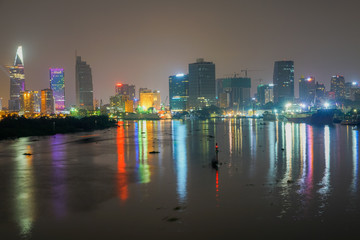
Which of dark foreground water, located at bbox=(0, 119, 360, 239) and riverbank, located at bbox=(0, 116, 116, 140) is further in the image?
riverbank, located at bbox=(0, 116, 116, 140)

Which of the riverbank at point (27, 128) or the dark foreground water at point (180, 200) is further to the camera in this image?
the riverbank at point (27, 128)

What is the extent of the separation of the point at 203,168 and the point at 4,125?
63.0 m

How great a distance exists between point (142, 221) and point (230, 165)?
16240mm

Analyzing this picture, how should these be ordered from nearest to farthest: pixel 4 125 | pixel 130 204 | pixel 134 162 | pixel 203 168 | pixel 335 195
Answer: pixel 130 204
pixel 335 195
pixel 203 168
pixel 134 162
pixel 4 125

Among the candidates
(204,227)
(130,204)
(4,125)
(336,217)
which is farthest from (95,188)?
(4,125)

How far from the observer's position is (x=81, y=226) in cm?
1462

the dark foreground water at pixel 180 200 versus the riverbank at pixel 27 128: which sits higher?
the riverbank at pixel 27 128

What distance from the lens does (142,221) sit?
50.1 feet

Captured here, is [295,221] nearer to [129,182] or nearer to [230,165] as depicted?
[129,182]

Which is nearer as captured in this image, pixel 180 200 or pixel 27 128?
pixel 180 200

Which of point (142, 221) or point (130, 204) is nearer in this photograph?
point (142, 221)

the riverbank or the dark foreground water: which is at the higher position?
the riverbank

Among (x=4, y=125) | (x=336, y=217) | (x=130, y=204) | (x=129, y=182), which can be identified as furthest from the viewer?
(x=4, y=125)

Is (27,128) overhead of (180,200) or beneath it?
overhead
